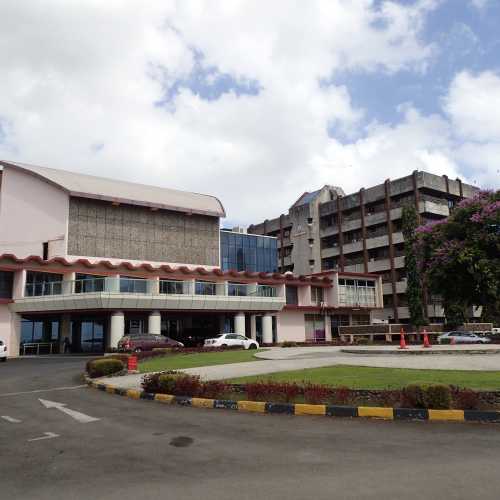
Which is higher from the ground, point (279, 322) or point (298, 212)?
point (298, 212)

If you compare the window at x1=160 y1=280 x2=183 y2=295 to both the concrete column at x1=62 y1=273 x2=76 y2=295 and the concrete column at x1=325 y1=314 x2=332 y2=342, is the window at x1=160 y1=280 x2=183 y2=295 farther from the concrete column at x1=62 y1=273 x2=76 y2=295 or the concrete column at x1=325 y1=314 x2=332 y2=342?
the concrete column at x1=325 y1=314 x2=332 y2=342

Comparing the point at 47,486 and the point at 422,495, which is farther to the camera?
the point at 47,486

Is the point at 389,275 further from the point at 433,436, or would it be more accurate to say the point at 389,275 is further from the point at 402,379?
the point at 433,436

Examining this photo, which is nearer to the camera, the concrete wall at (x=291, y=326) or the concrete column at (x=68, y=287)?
the concrete column at (x=68, y=287)

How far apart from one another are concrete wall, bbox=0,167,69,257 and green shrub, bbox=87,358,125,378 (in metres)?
27.0

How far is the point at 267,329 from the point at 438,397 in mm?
37854

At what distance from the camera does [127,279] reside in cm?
3669

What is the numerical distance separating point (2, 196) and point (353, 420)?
159ft

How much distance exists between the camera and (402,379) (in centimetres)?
1334

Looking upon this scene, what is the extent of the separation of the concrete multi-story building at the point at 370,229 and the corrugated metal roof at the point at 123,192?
967 inches

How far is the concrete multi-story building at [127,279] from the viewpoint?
37.0 metres

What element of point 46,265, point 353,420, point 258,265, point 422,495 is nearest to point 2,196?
point 46,265

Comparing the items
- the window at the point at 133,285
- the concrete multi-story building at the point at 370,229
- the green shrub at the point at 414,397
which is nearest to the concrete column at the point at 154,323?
the window at the point at 133,285

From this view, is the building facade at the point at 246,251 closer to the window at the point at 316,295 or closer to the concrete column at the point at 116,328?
the window at the point at 316,295
